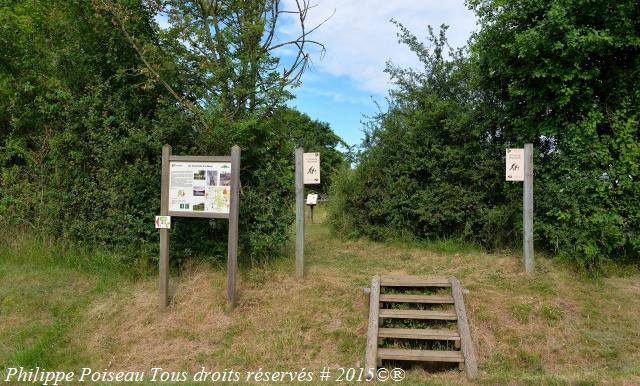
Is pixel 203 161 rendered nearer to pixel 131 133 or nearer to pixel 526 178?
pixel 131 133

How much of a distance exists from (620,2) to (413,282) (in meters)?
5.08

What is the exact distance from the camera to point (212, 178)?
5.81 metres

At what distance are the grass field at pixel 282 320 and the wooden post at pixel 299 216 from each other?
8.6 inches

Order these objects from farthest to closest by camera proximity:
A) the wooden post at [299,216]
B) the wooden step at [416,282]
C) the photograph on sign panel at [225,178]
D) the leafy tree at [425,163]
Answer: the leafy tree at [425,163], the wooden post at [299,216], the wooden step at [416,282], the photograph on sign panel at [225,178]

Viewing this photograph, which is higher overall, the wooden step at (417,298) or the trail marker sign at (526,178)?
the trail marker sign at (526,178)

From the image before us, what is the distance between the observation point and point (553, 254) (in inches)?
292

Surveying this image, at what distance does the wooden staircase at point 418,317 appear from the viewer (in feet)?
15.8

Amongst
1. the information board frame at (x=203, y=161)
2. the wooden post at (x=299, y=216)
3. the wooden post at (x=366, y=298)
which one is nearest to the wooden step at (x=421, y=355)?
the wooden post at (x=366, y=298)

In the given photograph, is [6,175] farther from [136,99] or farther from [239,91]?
[239,91]

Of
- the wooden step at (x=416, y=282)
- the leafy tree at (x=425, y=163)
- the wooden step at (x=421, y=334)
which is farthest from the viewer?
the leafy tree at (x=425, y=163)

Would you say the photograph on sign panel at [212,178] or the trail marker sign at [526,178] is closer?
the photograph on sign panel at [212,178]

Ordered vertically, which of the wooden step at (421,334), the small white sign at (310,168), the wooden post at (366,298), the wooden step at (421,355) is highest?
the small white sign at (310,168)

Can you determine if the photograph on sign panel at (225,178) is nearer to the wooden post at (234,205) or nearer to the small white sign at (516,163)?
the wooden post at (234,205)

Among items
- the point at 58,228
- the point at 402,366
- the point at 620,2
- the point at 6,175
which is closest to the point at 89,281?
the point at 58,228
